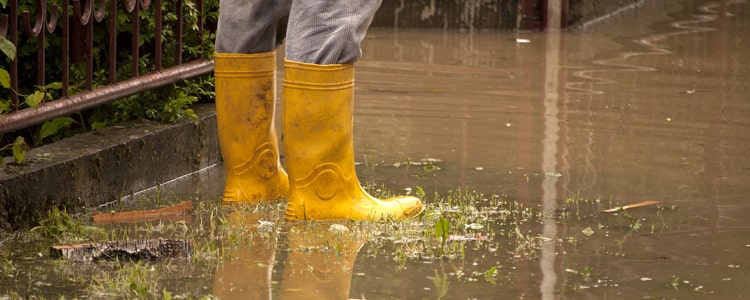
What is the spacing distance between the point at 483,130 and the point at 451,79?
1849mm

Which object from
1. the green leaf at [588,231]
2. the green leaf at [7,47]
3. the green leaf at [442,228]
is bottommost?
the green leaf at [588,231]

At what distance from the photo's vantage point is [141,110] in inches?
199

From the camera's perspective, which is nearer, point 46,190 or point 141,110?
point 46,190

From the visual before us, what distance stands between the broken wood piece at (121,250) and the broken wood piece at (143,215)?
Result: 518mm

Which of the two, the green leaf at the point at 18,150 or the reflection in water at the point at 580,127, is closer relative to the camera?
the green leaf at the point at 18,150

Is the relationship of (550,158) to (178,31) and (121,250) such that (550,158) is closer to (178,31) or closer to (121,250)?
(178,31)

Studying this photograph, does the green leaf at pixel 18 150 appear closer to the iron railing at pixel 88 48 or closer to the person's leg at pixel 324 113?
the iron railing at pixel 88 48

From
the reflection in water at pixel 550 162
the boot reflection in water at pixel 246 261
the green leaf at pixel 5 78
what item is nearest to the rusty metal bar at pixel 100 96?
the green leaf at pixel 5 78

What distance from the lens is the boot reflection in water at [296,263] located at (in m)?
3.44

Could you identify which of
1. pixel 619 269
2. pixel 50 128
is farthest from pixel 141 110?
pixel 619 269

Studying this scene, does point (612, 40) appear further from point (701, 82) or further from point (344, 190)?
point (344, 190)

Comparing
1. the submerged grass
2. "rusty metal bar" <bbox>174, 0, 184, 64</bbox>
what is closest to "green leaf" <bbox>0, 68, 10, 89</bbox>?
the submerged grass

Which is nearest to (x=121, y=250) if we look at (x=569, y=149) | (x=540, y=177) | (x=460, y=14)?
(x=540, y=177)

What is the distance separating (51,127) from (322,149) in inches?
40.3
